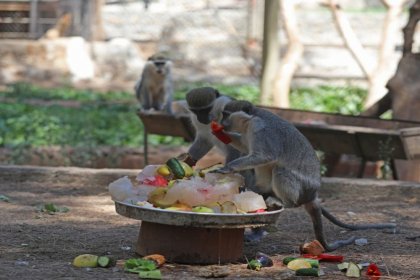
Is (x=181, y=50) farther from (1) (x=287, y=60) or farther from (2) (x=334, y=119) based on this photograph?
(2) (x=334, y=119)

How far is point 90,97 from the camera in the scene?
18.2 meters

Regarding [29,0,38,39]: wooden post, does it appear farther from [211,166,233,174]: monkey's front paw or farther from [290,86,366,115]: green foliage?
[211,166,233,174]: monkey's front paw

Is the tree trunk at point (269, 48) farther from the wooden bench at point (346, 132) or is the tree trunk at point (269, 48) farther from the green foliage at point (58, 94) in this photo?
the wooden bench at point (346, 132)

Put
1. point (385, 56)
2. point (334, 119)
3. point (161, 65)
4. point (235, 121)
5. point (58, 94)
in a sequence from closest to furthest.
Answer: point (235, 121)
point (334, 119)
point (161, 65)
point (385, 56)
point (58, 94)

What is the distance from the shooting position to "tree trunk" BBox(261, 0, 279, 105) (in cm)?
1592

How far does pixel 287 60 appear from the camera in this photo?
637 inches

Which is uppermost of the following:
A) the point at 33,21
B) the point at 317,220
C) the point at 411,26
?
the point at 411,26

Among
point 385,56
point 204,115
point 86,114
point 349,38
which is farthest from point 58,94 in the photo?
point 204,115

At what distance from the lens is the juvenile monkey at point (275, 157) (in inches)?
245

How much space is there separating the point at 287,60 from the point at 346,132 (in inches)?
265

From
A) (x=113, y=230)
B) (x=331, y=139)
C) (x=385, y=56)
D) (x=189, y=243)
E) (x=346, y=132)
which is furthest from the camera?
(x=385, y=56)

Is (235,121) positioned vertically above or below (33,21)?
below

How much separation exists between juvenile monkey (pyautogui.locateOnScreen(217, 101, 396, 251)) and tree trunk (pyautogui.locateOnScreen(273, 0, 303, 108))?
367 inches

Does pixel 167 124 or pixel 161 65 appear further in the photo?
pixel 161 65
